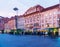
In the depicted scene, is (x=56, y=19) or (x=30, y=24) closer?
(x=56, y=19)

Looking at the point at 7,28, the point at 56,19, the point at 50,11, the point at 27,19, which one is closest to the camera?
the point at 56,19

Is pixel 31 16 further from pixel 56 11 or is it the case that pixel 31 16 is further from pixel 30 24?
pixel 56 11

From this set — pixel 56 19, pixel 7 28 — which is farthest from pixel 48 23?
pixel 7 28

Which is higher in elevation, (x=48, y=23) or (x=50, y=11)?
(x=50, y=11)

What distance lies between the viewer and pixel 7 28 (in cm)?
677

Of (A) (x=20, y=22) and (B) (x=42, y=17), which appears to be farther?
A: (A) (x=20, y=22)

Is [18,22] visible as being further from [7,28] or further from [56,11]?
[56,11]

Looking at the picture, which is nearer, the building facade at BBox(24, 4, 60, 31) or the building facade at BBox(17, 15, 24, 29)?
the building facade at BBox(24, 4, 60, 31)

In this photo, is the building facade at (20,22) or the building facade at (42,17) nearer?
the building facade at (42,17)

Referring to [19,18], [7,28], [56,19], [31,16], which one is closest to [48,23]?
[56,19]

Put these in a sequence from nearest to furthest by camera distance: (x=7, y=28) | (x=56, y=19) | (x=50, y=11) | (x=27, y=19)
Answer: (x=56, y=19) < (x=50, y=11) < (x=27, y=19) < (x=7, y=28)

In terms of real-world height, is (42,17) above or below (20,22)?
above

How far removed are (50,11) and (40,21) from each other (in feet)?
1.41

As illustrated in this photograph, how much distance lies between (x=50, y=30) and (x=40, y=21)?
2.36 feet
